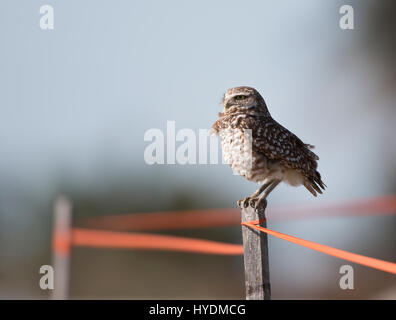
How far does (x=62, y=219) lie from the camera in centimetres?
491

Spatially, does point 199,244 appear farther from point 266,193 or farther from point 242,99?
point 242,99

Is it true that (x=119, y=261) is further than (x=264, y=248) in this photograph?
Yes

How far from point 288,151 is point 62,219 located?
2.20 meters

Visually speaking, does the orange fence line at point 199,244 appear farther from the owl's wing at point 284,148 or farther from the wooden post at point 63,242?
the owl's wing at point 284,148

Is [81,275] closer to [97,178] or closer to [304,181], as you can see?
[97,178]

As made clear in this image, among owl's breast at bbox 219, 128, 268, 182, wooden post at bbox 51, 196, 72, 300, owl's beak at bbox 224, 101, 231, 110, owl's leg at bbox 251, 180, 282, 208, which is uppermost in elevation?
owl's beak at bbox 224, 101, 231, 110

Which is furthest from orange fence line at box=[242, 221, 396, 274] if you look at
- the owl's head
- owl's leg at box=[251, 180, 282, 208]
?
the owl's head

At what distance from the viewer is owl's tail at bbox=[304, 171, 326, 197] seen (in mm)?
5968

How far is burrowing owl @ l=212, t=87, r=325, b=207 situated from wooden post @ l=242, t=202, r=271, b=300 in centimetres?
118

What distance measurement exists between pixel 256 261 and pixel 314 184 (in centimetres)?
192

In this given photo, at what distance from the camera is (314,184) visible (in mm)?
5984

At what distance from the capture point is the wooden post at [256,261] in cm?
422

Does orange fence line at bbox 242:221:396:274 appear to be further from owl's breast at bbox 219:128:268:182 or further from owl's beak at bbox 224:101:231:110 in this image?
owl's beak at bbox 224:101:231:110
